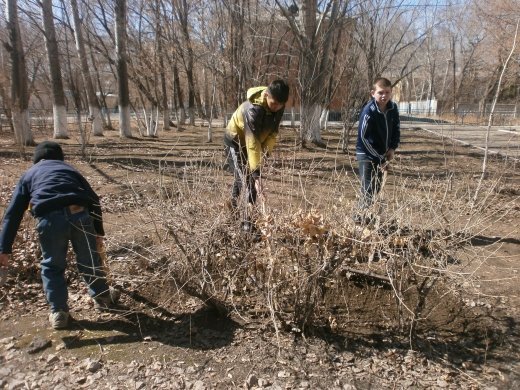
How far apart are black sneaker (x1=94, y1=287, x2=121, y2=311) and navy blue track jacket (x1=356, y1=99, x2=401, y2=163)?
247 cm

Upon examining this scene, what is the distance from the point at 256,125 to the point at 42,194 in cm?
155

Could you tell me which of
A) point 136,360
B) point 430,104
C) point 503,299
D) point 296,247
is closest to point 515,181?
point 503,299

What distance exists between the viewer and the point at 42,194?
8.07ft

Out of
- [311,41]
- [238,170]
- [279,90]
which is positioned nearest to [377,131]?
[279,90]

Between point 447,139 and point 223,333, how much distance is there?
14666mm

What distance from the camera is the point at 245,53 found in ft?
36.5

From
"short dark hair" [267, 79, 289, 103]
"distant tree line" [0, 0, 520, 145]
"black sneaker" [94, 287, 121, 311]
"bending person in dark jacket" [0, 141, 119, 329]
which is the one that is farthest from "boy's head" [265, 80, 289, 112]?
"distant tree line" [0, 0, 520, 145]

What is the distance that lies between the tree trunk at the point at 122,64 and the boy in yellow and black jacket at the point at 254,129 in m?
12.8

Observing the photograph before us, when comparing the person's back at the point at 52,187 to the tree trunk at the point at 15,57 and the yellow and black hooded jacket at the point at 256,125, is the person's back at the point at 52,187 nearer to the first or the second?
the yellow and black hooded jacket at the point at 256,125

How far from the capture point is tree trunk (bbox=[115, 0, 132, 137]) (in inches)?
564

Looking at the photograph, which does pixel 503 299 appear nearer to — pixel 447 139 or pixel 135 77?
pixel 447 139

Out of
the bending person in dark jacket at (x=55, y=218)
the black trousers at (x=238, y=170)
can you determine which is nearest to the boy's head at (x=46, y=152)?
the bending person in dark jacket at (x=55, y=218)

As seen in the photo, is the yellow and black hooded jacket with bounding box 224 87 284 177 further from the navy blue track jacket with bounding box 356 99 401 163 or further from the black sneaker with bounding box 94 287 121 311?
the black sneaker with bounding box 94 287 121 311

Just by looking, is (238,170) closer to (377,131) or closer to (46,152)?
(46,152)
